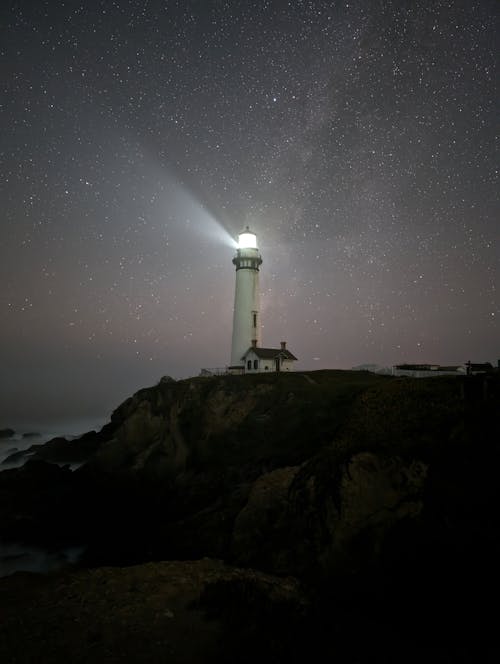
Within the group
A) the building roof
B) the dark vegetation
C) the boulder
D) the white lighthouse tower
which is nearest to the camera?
the dark vegetation

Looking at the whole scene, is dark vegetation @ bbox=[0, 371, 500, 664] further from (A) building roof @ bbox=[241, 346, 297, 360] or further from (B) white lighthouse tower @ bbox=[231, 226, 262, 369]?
(B) white lighthouse tower @ bbox=[231, 226, 262, 369]

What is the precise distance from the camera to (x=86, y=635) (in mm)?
10148

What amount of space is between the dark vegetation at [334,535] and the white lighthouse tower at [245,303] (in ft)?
61.9

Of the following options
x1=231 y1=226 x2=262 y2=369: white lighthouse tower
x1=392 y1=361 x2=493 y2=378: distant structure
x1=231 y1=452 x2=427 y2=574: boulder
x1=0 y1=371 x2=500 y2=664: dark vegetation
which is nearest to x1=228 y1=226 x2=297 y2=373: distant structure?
x1=231 y1=226 x2=262 y2=369: white lighthouse tower

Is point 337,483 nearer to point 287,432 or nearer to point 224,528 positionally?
point 224,528

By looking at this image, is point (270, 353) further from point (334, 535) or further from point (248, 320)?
point (334, 535)

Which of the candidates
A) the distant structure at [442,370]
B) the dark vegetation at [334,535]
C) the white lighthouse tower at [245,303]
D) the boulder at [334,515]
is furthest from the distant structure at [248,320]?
the boulder at [334,515]

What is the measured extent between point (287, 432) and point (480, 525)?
41.6 ft

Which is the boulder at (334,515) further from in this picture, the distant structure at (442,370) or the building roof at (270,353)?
the building roof at (270,353)

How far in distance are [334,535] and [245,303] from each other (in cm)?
3314

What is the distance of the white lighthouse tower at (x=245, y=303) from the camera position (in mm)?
43344

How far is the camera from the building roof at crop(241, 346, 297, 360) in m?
39.5

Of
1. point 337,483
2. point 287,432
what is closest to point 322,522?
point 337,483

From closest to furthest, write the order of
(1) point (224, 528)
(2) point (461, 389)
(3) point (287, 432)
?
(2) point (461, 389)
(1) point (224, 528)
(3) point (287, 432)
